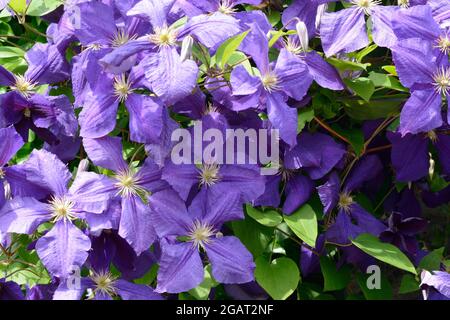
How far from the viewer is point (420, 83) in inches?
51.3

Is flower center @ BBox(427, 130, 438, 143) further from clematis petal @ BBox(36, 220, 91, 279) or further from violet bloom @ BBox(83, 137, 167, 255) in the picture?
clematis petal @ BBox(36, 220, 91, 279)

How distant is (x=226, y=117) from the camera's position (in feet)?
4.42

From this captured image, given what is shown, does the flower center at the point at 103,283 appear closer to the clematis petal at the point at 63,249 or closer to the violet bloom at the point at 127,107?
the clematis petal at the point at 63,249

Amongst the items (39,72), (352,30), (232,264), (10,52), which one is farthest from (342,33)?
(10,52)

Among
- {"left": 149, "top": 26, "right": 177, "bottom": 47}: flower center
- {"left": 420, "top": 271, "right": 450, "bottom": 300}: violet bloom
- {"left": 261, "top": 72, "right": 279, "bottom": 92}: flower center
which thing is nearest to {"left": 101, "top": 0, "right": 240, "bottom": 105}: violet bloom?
{"left": 149, "top": 26, "right": 177, "bottom": 47}: flower center

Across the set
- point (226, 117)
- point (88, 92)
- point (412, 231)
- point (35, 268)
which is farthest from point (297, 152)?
point (35, 268)

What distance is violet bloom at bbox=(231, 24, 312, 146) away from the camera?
1256 millimetres

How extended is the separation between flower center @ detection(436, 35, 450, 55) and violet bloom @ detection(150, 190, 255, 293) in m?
0.43

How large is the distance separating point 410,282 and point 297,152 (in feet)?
1.11

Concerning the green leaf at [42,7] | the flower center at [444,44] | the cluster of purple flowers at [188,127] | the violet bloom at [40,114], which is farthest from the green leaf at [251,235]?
the green leaf at [42,7]

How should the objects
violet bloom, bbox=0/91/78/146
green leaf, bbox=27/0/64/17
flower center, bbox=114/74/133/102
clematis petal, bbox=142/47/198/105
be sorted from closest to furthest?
1. clematis petal, bbox=142/47/198/105
2. flower center, bbox=114/74/133/102
3. violet bloom, bbox=0/91/78/146
4. green leaf, bbox=27/0/64/17
